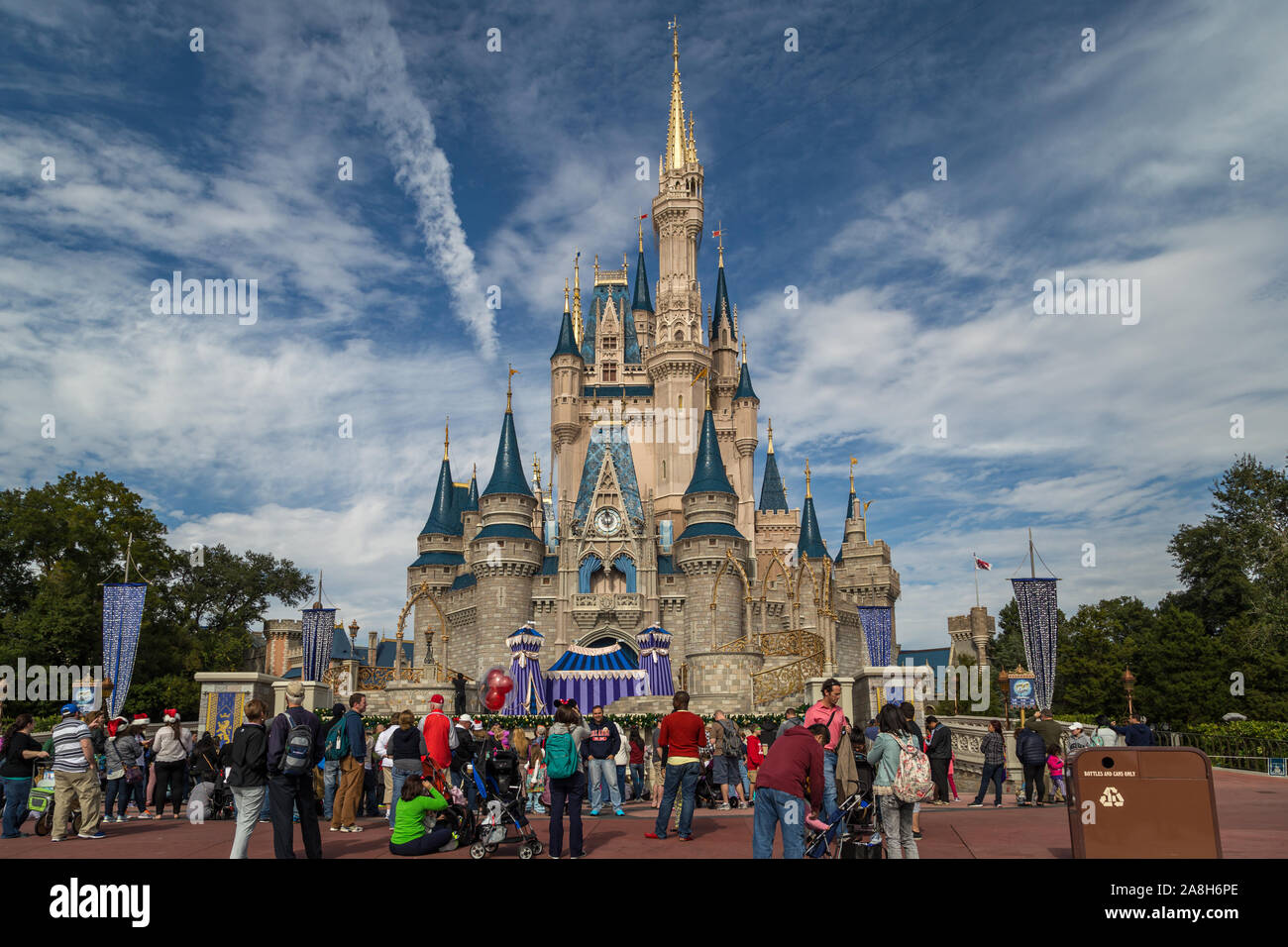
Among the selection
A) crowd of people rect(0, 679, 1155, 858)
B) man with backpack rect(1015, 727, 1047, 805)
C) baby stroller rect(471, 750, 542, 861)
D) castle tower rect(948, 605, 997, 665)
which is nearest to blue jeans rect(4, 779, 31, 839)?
crowd of people rect(0, 679, 1155, 858)

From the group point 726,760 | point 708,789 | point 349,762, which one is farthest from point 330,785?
point 726,760

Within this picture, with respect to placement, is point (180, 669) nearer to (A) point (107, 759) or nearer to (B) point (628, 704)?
(B) point (628, 704)

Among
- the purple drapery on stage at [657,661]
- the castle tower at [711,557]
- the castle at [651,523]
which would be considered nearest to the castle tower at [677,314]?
the castle at [651,523]

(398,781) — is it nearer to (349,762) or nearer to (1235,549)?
(349,762)

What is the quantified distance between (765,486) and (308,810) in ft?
169

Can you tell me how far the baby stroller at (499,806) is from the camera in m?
Result: 9.10

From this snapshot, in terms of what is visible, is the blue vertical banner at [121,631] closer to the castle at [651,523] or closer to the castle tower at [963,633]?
the castle at [651,523]

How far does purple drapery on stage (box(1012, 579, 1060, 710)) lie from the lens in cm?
2328

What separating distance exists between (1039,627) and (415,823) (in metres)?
18.7

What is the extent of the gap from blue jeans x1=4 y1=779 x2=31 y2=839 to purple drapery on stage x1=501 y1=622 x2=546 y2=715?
1054 inches

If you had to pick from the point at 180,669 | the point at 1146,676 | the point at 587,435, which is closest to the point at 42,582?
the point at 180,669

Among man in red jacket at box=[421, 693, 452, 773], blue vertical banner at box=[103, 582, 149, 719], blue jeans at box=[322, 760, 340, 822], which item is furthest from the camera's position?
blue vertical banner at box=[103, 582, 149, 719]

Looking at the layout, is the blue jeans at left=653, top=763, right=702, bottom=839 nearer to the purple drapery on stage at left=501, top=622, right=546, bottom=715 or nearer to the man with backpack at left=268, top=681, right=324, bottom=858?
the man with backpack at left=268, top=681, right=324, bottom=858
